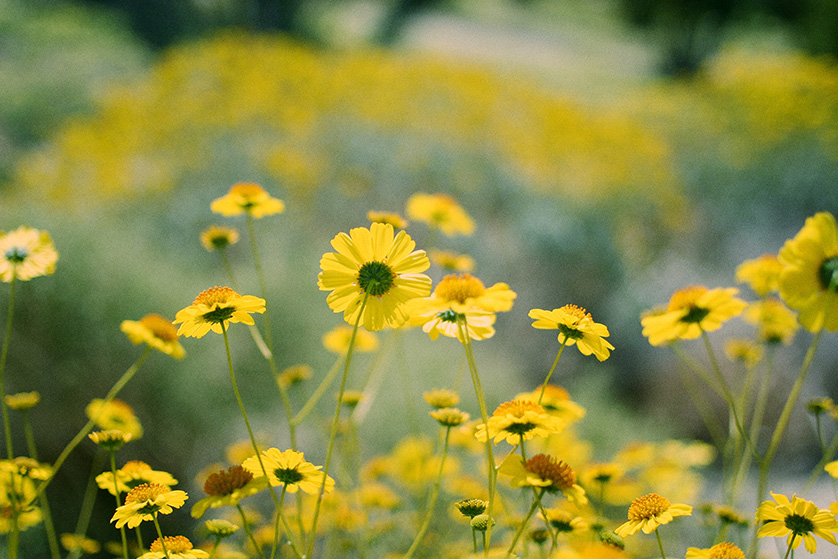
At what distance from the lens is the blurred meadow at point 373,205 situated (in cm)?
129

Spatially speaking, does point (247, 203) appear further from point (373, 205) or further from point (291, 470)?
point (373, 205)

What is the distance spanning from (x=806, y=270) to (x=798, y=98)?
4342 mm

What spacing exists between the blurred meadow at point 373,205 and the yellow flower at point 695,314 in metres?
0.33

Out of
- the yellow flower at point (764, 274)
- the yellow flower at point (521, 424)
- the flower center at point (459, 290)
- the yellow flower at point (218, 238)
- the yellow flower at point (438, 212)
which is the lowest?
the yellow flower at point (521, 424)

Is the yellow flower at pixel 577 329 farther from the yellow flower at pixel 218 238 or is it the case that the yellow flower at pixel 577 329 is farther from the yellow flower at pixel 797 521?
the yellow flower at pixel 218 238

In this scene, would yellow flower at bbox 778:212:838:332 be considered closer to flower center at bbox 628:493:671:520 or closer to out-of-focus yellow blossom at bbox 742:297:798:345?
flower center at bbox 628:493:671:520

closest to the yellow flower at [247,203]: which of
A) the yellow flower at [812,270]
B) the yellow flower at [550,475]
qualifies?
the yellow flower at [550,475]

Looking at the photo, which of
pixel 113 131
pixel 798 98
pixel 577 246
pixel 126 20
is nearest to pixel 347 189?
pixel 577 246

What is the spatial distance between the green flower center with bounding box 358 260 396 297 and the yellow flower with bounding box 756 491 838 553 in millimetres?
319

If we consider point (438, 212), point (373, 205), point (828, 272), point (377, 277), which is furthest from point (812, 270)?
point (373, 205)

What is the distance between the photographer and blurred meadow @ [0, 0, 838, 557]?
4.25 ft

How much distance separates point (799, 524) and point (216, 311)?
46 cm

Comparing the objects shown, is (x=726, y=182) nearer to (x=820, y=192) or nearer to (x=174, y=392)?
(x=820, y=192)

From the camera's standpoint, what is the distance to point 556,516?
0.44 meters
